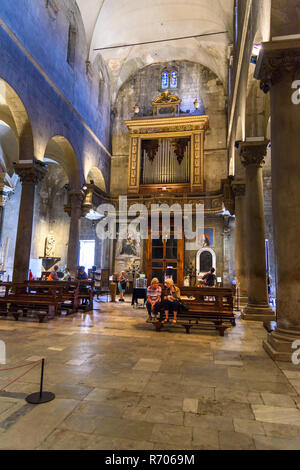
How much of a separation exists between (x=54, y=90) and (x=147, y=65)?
1050 cm

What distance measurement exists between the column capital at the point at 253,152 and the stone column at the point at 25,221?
280 inches

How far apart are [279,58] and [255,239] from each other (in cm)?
479

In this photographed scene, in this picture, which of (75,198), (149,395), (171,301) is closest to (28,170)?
(75,198)

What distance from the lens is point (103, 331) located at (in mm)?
6648

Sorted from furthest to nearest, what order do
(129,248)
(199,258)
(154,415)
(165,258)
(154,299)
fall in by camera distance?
(129,248), (165,258), (199,258), (154,299), (154,415)

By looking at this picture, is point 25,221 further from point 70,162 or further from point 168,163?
point 168,163

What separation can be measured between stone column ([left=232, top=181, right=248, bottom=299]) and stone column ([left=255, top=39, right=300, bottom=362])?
6.62 meters

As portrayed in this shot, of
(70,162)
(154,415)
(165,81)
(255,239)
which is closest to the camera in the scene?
(154,415)

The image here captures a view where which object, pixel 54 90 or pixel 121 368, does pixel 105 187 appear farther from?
pixel 121 368

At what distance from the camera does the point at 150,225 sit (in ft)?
59.8

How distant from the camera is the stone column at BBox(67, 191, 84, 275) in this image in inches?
564

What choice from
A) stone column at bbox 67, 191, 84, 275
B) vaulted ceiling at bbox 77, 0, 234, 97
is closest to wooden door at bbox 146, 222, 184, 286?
stone column at bbox 67, 191, 84, 275

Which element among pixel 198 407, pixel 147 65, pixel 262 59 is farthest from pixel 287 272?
pixel 147 65

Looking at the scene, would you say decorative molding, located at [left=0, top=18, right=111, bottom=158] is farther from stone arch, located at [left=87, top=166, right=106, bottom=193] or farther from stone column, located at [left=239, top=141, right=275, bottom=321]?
stone column, located at [left=239, top=141, right=275, bottom=321]
